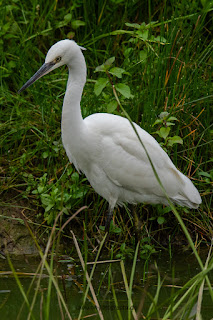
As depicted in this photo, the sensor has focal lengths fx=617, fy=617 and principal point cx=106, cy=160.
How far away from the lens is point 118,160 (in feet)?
12.1

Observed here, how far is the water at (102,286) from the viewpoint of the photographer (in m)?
3.05

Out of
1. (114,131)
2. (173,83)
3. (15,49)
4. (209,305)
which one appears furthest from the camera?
(15,49)

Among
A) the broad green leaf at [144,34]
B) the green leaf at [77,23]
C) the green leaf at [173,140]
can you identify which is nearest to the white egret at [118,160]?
the green leaf at [173,140]

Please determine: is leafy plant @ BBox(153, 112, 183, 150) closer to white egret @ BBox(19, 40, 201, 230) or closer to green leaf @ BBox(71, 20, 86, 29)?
white egret @ BBox(19, 40, 201, 230)

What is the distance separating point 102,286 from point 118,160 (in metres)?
0.75

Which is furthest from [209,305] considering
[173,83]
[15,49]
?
[15,49]

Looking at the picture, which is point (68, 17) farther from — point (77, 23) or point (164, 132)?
point (164, 132)

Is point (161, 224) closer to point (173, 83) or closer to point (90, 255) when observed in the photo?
point (90, 255)

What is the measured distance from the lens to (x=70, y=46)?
3322 mm

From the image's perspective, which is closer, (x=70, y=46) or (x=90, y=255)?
(x=70, y=46)

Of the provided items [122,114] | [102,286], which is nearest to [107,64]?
[122,114]

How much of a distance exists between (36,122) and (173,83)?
3.24ft

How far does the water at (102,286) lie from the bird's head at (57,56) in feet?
3.43

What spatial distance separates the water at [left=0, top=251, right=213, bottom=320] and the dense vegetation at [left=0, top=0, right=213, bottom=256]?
0.17 meters
